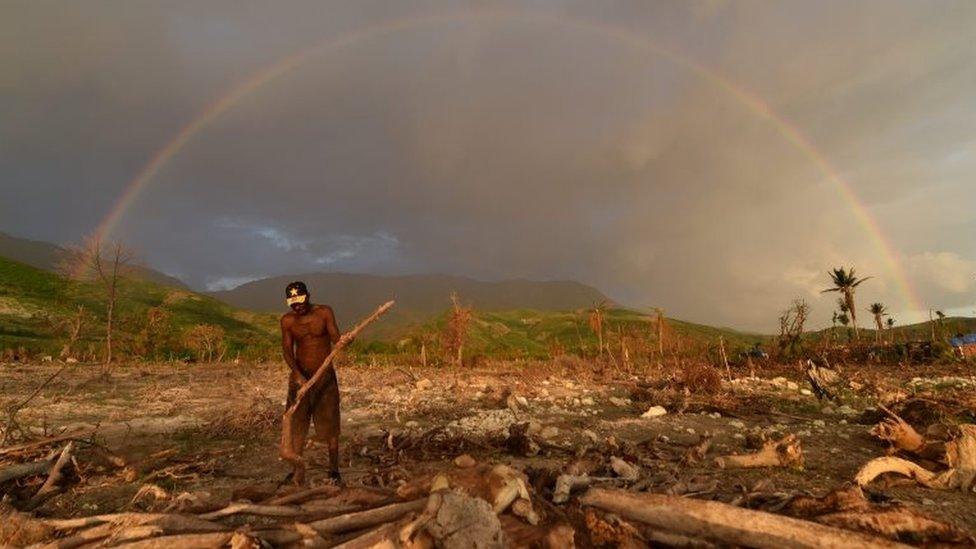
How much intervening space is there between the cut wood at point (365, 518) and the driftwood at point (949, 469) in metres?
4.92

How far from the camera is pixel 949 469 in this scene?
21.2ft

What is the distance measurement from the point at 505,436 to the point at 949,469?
232 inches

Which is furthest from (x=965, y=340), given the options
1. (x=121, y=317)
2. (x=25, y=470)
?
(x=121, y=317)

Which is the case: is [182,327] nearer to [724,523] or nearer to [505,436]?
[505,436]

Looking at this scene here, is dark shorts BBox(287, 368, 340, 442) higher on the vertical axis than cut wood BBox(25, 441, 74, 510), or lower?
higher

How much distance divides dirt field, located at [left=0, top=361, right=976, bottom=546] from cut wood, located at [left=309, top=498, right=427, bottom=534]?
1122 mm

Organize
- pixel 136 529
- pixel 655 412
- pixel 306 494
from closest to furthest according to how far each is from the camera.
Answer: pixel 136 529
pixel 306 494
pixel 655 412

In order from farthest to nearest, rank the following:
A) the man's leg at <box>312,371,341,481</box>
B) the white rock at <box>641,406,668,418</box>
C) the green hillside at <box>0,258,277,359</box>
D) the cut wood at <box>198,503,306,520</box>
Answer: the green hillside at <box>0,258,277,359</box> → the white rock at <box>641,406,668,418</box> → the man's leg at <box>312,371,341,481</box> → the cut wood at <box>198,503,306,520</box>

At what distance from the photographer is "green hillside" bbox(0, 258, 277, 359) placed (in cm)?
4926

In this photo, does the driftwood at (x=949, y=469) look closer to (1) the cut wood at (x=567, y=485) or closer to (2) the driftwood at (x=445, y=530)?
(1) the cut wood at (x=567, y=485)

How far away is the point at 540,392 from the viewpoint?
19.2m

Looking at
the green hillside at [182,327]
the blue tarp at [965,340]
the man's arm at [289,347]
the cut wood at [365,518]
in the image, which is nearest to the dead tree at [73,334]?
the green hillside at [182,327]

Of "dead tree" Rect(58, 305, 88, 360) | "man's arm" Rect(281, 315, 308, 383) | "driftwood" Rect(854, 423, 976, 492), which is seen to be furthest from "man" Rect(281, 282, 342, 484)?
"dead tree" Rect(58, 305, 88, 360)

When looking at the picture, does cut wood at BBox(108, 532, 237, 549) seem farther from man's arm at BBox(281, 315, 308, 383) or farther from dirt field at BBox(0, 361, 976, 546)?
man's arm at BBox(281, 315, 308, 383)
